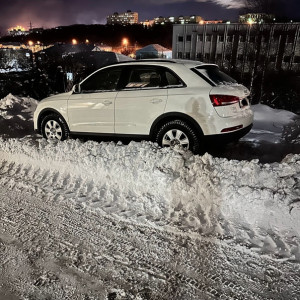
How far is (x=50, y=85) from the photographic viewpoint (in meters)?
34.4

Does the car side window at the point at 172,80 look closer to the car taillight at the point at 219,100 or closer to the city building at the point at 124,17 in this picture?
the car taillight at the point at 219,100

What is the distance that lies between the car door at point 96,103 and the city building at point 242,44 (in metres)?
29.8

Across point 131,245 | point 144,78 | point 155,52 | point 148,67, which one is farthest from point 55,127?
point 155,52

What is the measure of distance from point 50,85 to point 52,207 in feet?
107

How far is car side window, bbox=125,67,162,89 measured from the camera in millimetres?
5809

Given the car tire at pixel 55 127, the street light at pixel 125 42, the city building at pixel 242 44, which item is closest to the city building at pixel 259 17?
the city building at pixel 242 44

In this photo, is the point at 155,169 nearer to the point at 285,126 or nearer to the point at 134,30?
the point at 285,126

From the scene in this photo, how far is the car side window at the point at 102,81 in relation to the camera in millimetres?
6238

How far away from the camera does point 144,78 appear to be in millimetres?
5977

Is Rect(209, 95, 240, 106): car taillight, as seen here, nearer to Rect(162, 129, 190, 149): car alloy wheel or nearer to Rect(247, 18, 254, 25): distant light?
Rect(162, 129, 190, 149): car alloy wheel

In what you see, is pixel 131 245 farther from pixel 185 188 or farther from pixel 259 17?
pixel 259 17

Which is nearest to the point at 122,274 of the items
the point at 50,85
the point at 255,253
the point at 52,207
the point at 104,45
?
the point at 255,253

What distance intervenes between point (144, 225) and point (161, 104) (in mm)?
2435

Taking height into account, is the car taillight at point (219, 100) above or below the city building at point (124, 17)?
below
